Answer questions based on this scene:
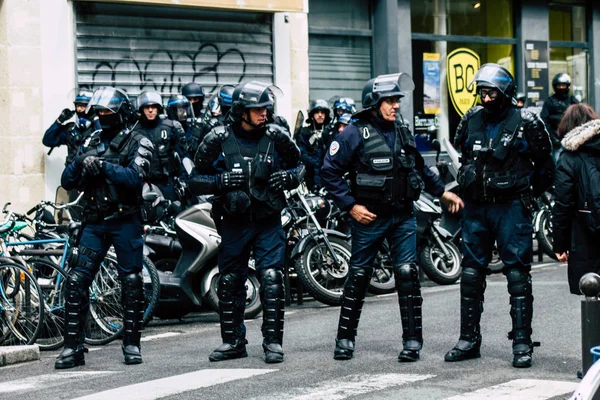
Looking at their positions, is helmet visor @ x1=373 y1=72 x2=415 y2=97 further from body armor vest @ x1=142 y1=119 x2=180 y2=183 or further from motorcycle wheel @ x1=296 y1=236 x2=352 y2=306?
body armor vest @ x1=142 y1=119 x2=180 y2=183

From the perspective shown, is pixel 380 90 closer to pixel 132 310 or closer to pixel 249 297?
pixel 132 310

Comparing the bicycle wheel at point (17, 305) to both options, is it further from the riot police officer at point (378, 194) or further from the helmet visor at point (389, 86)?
the helmet visor at point (389, 86)

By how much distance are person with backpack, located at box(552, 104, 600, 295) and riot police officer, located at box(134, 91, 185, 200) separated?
610 cm

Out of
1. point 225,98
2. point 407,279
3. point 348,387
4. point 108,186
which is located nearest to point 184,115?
point 225,98

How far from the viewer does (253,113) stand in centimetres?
827

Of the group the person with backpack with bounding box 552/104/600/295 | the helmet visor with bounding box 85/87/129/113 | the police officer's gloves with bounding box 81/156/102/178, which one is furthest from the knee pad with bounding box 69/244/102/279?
the person with backpack with bounding box 552/104/600/295

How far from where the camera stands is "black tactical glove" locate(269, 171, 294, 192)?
8289 mm

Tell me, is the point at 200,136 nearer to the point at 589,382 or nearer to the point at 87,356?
the point at 87,356

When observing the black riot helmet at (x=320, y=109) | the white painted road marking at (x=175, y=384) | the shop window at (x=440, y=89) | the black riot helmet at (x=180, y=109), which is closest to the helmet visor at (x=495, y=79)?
the white painted road marking at (x=175, y=384)

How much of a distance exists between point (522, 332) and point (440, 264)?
16.3ft

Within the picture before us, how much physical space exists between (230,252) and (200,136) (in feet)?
17.0

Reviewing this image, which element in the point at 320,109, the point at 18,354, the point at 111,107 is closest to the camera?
the point at 111,107

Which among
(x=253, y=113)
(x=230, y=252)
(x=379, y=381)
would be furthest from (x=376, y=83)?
(x=379, y=381)

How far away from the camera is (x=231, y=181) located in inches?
324
